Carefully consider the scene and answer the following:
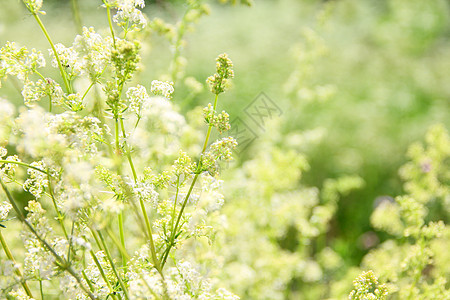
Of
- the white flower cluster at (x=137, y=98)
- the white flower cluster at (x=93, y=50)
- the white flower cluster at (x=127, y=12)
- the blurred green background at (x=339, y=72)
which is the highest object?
A: the blurred green background at (x=339, y=72)

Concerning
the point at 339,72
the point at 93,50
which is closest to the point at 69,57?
the point at 93,50

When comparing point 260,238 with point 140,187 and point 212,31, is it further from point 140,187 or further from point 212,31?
point 212,31

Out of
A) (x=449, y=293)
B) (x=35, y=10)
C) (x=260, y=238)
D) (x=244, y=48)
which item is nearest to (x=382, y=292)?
(x=449, y=293)

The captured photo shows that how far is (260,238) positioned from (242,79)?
2889mm

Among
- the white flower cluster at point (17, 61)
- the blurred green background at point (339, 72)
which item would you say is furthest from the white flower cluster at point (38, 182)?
the blurred green background at point (339, 72)

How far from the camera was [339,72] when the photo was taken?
4926mm

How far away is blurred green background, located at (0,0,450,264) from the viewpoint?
3.35 meters

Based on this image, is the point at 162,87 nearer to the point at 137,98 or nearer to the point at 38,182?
the point at 137,98

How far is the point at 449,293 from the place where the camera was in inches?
36.9

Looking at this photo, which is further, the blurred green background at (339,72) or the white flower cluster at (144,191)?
the blurred green background at (339,72)

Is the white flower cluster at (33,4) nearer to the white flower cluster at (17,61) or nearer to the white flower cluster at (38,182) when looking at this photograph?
the white flower cluster at (17,61)

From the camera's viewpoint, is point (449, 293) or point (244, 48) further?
point (244, 48)


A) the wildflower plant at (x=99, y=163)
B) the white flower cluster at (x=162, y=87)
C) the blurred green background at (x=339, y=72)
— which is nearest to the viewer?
the wildflower plant at (x=99, y=163)

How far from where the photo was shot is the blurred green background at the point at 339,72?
11.0 feet
